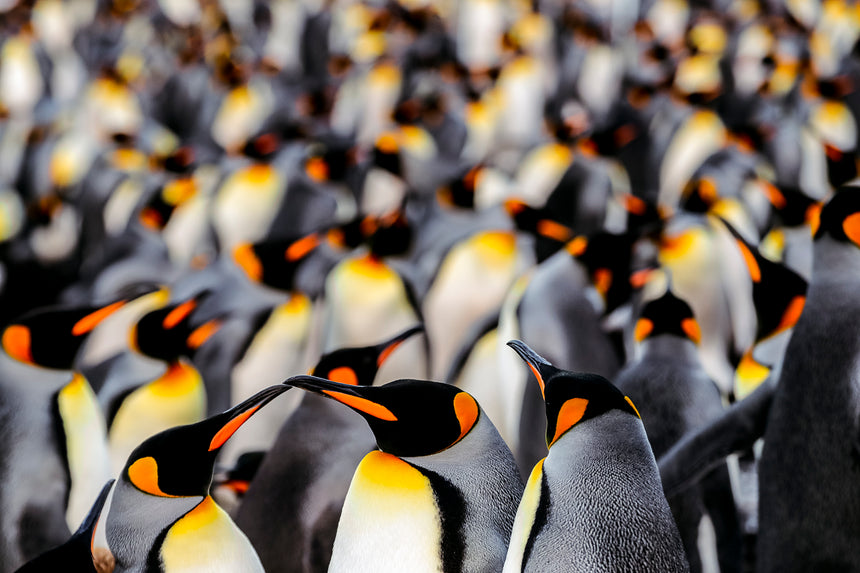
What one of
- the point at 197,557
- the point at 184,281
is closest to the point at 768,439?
the point at 197,557

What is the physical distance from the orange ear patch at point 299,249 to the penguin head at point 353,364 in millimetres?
1462

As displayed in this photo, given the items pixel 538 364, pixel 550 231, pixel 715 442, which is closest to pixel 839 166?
pixel 550 231

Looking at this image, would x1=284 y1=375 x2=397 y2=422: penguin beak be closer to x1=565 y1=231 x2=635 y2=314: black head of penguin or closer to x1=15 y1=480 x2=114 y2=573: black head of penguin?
x1=15 y1=480 x2=114 y2=573: black head of penguin

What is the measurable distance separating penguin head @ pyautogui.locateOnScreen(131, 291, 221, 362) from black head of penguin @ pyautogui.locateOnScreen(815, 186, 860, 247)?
1.73 m

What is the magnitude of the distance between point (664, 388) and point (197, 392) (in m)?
1.32

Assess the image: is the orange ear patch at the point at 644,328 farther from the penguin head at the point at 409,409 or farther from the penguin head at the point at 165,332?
the penguin head at the point at 165,332

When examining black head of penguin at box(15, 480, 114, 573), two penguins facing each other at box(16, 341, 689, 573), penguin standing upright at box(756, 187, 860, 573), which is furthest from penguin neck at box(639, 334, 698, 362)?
black head of penguin at box(15, 480, 114, 573)

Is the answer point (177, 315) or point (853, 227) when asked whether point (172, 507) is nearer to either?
point (177, 315)

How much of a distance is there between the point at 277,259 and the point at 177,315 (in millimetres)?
759

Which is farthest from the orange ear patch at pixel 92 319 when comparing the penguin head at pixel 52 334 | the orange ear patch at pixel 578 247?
the orange ear patch at pixel 578 247

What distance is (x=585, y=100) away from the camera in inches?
311

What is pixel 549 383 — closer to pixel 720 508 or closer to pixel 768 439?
pixel 768 439

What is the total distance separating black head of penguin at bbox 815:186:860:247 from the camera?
195 centimetres

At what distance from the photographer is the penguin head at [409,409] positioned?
1.63 m
